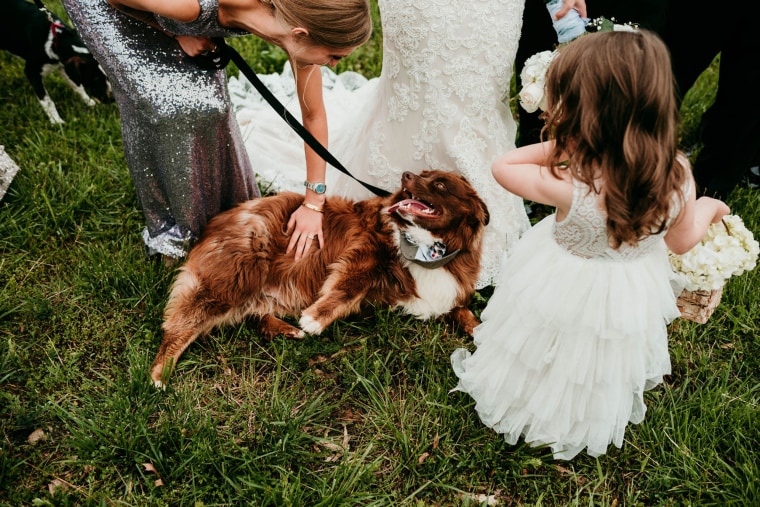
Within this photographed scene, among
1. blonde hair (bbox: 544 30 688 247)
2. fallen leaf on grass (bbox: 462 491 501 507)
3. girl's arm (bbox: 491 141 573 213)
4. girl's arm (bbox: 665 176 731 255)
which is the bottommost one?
fallen leaf on grass (bbox: 462 491 501 507)

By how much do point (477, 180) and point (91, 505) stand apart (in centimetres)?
291

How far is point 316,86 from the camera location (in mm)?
3555

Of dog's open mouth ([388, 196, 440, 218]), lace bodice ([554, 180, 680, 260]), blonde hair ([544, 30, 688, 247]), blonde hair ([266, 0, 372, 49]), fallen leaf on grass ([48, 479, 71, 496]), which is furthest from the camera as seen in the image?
dog's open mouth ([388, 196, 440, 218])

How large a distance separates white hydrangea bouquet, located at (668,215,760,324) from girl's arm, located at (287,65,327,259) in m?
2.10

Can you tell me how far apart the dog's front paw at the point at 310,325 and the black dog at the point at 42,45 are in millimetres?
3434

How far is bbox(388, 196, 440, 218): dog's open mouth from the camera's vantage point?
3.40m

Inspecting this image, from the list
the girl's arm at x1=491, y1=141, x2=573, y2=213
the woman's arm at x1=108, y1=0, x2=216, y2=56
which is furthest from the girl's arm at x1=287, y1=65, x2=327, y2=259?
the girl's arm at x1=491, y1=141, x2=573, y2=213

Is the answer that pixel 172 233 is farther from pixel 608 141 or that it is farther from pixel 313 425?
pixel 608 141

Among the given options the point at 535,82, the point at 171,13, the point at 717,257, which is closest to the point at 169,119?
the point at 171,13

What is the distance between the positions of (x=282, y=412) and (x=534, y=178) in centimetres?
178

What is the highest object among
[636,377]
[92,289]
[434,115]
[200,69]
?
[200,69]

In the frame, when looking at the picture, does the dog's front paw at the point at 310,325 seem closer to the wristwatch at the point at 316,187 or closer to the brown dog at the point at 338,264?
the brown dog at the point at 338,264

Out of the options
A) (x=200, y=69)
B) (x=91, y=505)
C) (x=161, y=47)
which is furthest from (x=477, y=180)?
(x=91, y=505)

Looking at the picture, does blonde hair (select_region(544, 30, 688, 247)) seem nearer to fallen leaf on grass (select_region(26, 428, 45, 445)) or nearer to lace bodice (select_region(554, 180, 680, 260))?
lace bodice (select_region(554, 180, 680, 260))
